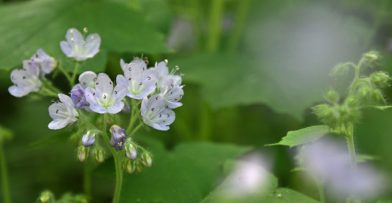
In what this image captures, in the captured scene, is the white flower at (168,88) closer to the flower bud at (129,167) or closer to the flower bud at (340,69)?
the flower bud at (129,167)

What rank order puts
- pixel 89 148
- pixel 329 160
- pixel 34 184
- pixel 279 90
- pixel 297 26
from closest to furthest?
pixel 89 148 → pixel 329 160 → pixel 279 90 → pixel 34 184 → pixel 297 26

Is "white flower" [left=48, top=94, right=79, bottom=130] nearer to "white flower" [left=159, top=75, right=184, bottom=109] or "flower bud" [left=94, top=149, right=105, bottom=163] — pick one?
"flower bud" [left=94, top=149, right=105, bottom=163]

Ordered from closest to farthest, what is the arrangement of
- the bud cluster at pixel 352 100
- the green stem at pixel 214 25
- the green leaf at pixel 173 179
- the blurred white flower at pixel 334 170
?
the bud cluster at pixel 352 100, the blurred white flower at pixel 334 170, the green leaf at pixel 173 179, the green stem at pixel 214 25

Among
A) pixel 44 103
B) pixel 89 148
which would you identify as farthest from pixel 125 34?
pixel 44 103

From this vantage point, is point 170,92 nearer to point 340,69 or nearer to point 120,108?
point 120,108

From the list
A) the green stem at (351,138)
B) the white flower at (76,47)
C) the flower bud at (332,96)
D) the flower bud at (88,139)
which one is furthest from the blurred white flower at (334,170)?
the white flower at (76,47)

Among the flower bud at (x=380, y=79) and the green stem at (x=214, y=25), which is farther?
the green stem at (x=214, y=25)

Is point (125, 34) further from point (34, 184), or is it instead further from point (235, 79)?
point (34, 184)
